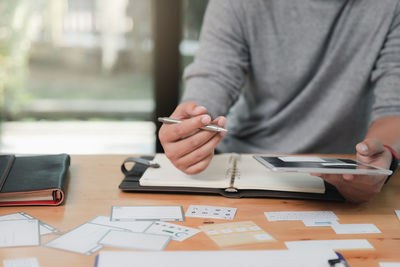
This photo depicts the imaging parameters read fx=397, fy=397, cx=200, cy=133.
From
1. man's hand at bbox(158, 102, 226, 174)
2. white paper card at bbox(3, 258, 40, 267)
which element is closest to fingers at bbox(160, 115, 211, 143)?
man's hand at bbox(158, 102, 226, 174)

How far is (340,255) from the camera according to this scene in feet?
1.90

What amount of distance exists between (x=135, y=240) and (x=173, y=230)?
0.07m

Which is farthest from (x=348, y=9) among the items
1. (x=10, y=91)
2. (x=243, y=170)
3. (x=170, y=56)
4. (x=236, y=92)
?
(x=10, y=91)

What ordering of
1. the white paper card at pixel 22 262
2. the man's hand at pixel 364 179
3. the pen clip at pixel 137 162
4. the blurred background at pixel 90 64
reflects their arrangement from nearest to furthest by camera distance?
the white paper card at pixel 22 262 < the man's hand at pixel 364 179 < the pen clip at pixel 137 162 < the blurred background at pixel 90 64

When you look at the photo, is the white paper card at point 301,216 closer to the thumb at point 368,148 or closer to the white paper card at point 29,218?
the thumb at point 368,148

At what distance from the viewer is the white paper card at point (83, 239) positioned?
60 cm

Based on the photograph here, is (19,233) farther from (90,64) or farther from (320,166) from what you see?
(90,64)

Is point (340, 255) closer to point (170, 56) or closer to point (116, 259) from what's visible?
point (116, 259)

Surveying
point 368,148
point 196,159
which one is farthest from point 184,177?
point 368,148

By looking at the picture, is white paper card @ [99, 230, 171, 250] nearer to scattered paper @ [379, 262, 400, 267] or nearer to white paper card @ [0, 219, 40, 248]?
white paper card @ [0, 219, 40, 248]

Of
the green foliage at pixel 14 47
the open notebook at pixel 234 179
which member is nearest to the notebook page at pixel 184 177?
the open notebook at pixel 234 179

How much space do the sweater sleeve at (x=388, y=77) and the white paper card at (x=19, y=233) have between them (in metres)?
0.95

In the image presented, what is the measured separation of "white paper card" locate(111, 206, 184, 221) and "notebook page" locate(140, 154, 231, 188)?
89 mm

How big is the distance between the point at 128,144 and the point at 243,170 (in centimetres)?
197
